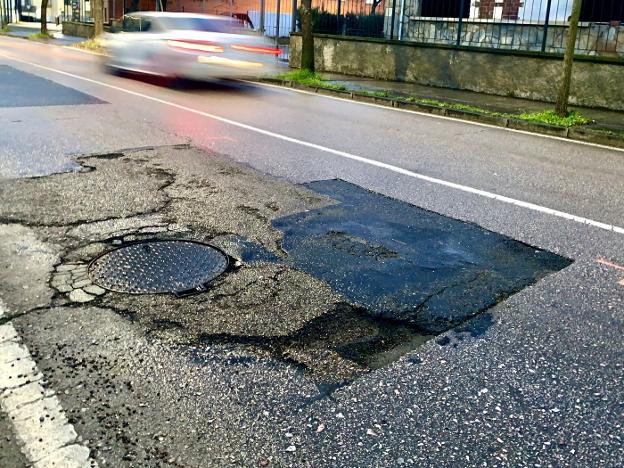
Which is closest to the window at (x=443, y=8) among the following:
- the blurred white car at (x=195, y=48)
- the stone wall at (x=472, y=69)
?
the stone wall at (x=472, y=69)

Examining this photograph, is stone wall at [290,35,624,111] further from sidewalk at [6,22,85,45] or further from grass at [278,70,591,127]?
sidewalk at [6,22,85,45]

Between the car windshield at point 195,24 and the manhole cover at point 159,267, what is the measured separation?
11.2m

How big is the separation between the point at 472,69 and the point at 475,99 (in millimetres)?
1896

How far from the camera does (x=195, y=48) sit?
14266mm

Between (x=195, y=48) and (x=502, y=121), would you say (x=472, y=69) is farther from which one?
(x=195, y=48)

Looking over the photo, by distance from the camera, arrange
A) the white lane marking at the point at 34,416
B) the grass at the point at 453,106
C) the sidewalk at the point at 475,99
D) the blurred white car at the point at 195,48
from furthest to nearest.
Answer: the blurred white car at the point at 195,48 → the sidewalk at the point at 475,99 → the grass at the point at 453,106 → the white lane marking at the point at 34,416

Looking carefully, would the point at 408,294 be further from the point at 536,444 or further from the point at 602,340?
the point at 536,444

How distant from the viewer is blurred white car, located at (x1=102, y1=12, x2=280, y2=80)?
47.1 feet

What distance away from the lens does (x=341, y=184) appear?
6.91 metres

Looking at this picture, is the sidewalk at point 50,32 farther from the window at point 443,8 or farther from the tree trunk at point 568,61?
the tree trunk at point 568,61

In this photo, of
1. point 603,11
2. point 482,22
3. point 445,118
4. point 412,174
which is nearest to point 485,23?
point 482,22

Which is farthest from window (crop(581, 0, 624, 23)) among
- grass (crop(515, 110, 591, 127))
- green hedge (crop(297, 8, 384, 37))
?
green hedge (crop(297, 8, 384, 37))

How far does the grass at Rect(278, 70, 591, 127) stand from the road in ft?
13.0

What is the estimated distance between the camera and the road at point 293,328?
2.80 m
